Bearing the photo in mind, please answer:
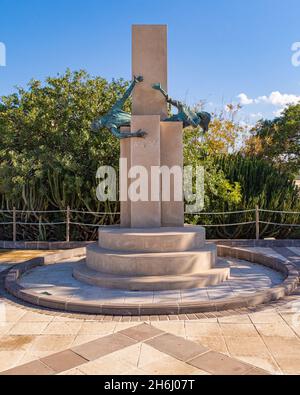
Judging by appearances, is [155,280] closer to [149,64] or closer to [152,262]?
[152,262]

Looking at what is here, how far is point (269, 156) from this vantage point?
20922 mm

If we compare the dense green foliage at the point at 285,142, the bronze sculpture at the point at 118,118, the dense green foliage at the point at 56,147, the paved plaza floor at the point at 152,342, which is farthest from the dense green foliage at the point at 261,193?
the dense green foliage at the point at 285,142

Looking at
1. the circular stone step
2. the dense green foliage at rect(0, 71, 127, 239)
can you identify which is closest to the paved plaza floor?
the circular stone step

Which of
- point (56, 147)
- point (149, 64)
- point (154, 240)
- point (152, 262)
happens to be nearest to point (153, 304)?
point (152, 262)

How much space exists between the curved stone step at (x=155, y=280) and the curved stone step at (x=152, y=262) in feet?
0.39

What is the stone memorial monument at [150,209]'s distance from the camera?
609 cm

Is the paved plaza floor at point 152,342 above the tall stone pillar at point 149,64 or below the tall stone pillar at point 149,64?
below

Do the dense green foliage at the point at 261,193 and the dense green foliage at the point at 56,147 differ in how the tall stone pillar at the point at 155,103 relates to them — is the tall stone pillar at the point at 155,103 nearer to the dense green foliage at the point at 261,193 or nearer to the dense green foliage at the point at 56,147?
the dense green foliage at the point at 56,147

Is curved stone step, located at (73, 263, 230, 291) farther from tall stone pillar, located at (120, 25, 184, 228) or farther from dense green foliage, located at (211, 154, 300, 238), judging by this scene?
dense green foliage, located at (211, 154, 300, 238)

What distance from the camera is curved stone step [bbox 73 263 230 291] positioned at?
571 centimetres

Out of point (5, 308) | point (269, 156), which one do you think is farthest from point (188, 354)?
point (269, 156)

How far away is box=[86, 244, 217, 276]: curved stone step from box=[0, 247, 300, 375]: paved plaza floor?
1.48 m

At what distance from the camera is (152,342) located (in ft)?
12.5

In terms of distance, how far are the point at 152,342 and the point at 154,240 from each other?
266cm
